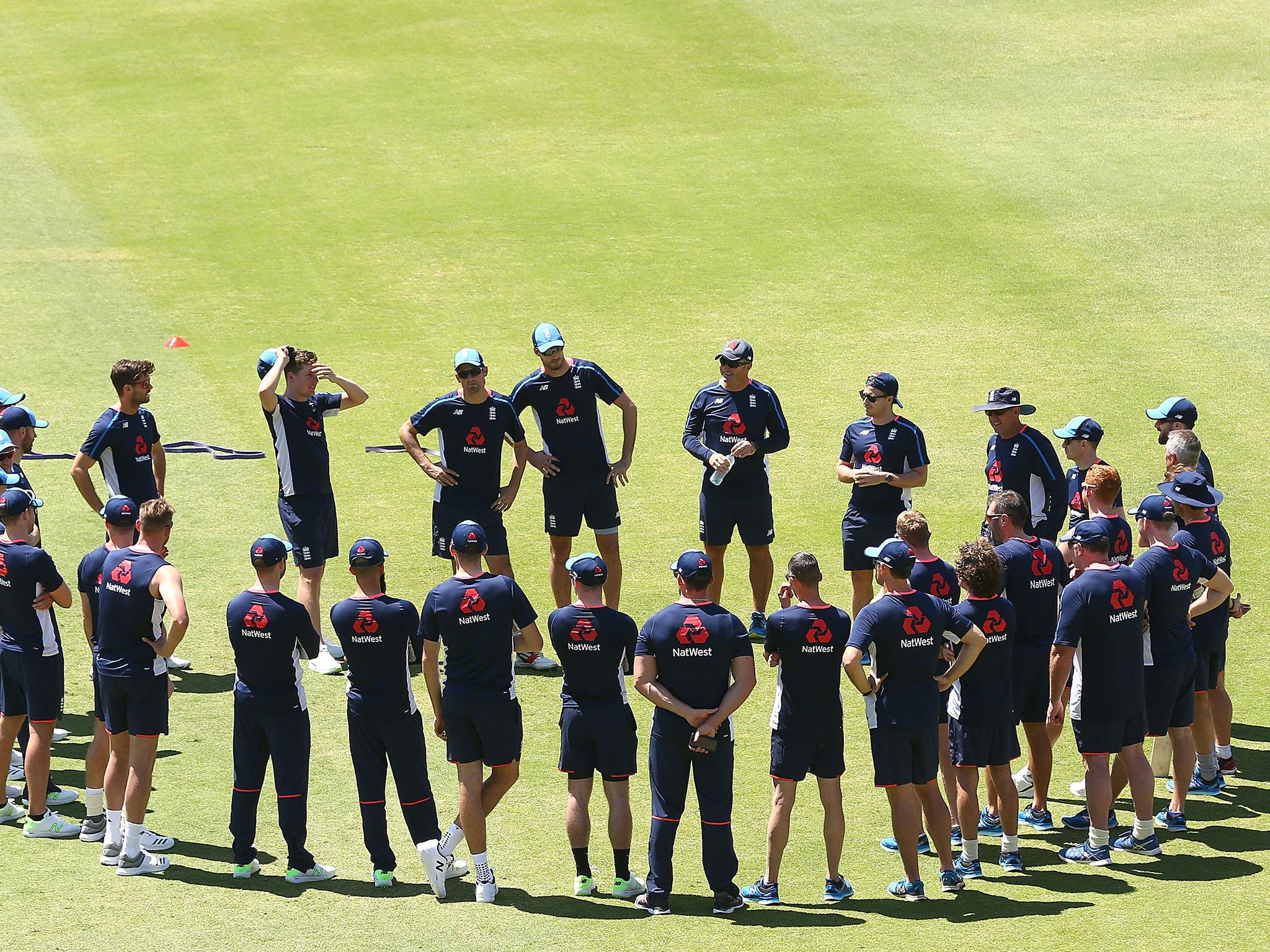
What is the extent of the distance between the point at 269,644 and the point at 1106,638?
5.12m

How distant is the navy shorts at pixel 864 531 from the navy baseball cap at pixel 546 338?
108 inches

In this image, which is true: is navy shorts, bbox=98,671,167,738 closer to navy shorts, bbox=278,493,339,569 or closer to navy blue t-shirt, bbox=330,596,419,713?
navy blue t-shirt, bbox=330,596,419,713

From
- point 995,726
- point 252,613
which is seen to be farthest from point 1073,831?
point 252,613

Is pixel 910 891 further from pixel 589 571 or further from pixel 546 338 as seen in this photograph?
pixel 546 338

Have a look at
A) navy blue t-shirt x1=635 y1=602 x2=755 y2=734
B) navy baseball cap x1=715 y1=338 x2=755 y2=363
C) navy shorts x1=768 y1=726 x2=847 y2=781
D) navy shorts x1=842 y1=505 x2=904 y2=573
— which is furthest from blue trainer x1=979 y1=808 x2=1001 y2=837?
navy baseball cap x1=715 y1=338 x2=755 y2=363

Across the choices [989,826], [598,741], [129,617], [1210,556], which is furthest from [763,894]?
[129,617]

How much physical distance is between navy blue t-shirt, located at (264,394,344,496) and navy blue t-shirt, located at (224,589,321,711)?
3165 mm

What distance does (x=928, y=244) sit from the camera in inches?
832

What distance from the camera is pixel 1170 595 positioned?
32.6 feet

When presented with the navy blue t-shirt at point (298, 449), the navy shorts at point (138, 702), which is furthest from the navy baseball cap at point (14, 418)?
the navy shorts at point (138, 702)

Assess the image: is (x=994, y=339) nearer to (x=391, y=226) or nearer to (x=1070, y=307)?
(x=1070, y=307)

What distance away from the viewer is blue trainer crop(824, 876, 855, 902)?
30.5 ft

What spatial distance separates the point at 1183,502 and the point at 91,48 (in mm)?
24193

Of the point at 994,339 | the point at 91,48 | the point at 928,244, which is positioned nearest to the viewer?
the point at 994,339
